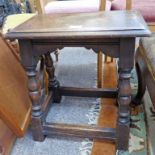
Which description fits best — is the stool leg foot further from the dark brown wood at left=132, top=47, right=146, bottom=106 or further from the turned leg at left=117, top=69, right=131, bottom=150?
the dark brown wood at left=132, top=47, right=146, bottom=106

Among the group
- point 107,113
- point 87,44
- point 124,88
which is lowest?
point 107,113

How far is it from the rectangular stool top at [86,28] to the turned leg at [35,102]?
0.56 ft

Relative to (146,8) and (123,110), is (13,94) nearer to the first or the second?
(123,110)

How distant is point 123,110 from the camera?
3.14 ft

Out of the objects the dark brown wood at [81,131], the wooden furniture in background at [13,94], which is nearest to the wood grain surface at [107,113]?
the dark brown wood at [81,131]

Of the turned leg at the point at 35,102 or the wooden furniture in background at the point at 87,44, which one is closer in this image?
the wooden furniture in background at the point at 87,44

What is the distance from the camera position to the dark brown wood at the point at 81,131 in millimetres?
1017

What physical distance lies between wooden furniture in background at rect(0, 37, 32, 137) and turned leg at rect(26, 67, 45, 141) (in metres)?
0.07

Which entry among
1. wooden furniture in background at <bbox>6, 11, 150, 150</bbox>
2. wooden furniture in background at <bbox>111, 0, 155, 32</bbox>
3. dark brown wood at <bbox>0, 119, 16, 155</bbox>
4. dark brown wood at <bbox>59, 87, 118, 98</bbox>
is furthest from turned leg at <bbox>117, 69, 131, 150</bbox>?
wooden furniture in background at <bbox>111, 0, 155, 32</bbox>

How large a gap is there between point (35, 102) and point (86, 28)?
44 cm

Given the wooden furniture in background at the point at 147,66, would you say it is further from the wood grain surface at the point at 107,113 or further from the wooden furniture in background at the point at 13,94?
the wooden furniture in background at the point at 13,94

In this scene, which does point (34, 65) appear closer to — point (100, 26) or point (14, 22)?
point (100, 26)

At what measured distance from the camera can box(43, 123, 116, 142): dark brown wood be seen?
102 cm

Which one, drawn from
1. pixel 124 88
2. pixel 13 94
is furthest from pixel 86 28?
pixel 13 94
